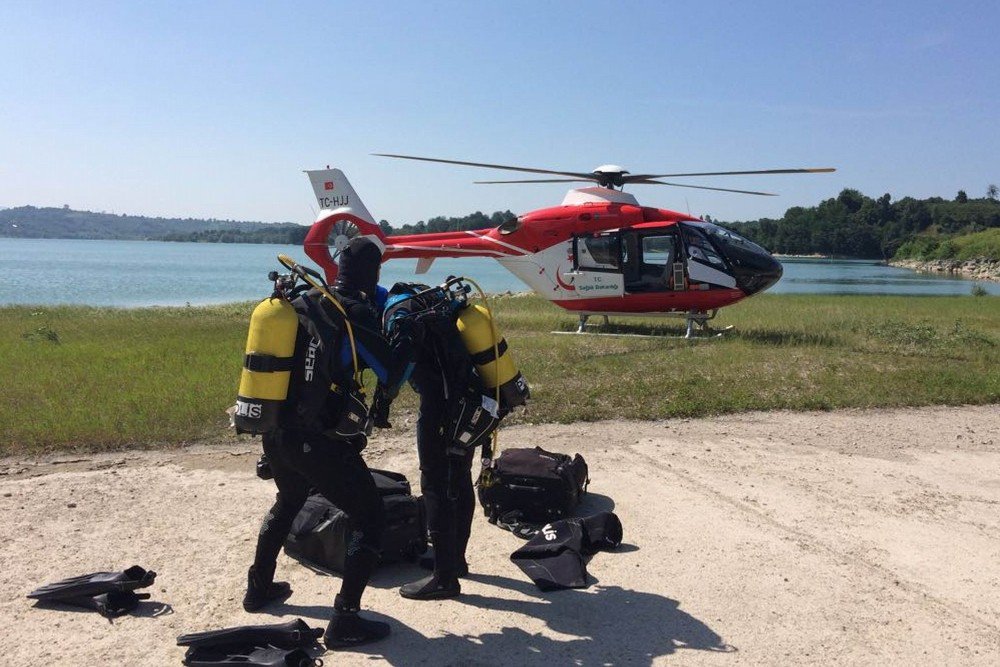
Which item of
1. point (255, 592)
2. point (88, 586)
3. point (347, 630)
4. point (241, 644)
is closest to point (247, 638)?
point (241, 644)

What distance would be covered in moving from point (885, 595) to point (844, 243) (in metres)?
120

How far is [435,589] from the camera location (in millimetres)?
4453

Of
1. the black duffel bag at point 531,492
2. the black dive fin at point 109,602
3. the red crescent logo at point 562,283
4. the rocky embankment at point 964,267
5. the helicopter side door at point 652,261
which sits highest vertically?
the rocky embankment at point 964,267

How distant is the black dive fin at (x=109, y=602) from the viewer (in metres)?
4.20

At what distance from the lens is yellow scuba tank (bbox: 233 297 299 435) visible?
367 centimetres

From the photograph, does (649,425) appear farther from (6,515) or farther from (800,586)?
(6,515)

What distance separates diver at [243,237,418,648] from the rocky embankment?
72345 mm

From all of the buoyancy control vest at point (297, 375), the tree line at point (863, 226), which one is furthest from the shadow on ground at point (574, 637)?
the tree line at point (863, 226)

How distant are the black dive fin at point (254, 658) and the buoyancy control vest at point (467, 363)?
1354mm

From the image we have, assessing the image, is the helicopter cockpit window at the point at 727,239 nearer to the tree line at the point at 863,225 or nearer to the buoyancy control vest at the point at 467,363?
the buoyancy control vest at the point at 467,363

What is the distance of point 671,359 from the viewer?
12.4 meters

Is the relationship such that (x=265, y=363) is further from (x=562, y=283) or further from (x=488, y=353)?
(x=562, y=283)

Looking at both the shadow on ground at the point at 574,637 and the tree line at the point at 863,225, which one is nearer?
the shadow on ground at the point at 574,637

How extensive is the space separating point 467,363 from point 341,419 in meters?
0.86
